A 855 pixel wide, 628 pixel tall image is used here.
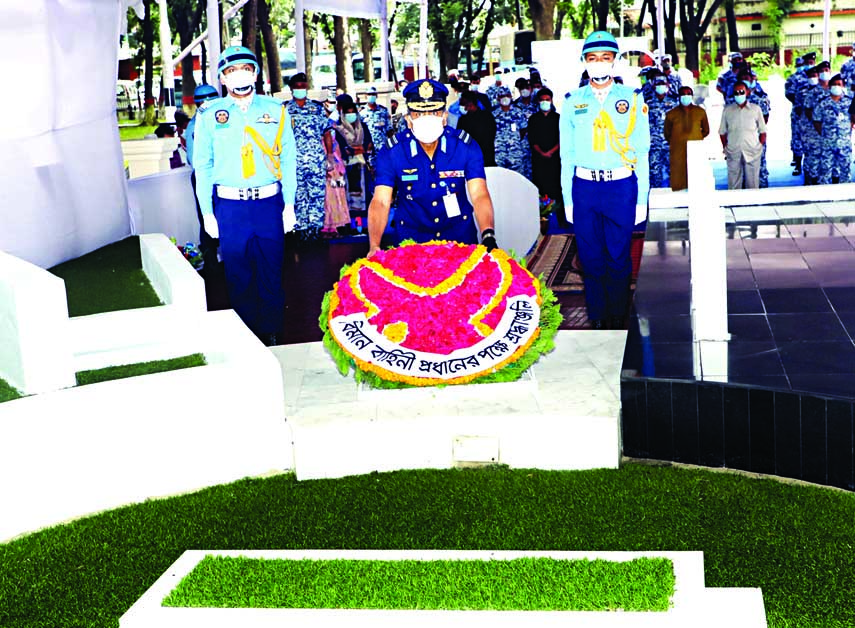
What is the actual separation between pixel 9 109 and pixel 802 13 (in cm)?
5818

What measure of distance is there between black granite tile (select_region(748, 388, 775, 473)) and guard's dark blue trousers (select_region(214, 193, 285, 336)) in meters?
3.48

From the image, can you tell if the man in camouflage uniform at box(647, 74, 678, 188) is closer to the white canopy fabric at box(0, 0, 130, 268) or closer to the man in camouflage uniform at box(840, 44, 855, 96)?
the man in camouflage uniform at box(840, 44, 855, 96)

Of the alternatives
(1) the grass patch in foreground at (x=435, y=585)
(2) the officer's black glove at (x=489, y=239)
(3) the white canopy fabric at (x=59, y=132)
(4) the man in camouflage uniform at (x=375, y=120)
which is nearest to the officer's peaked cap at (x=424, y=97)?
(2) the officer's black glove at (x=489, y=239)

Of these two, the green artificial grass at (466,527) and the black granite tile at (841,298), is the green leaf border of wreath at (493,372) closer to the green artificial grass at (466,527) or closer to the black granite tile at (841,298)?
the green artificial grass at (466,527)

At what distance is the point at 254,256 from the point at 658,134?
9.48 meters

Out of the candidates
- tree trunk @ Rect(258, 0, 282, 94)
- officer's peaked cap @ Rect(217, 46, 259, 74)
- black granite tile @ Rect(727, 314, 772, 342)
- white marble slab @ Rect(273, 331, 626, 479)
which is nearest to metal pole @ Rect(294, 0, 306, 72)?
officer's peaked cap @ Rect(217, 46, 259, 74)

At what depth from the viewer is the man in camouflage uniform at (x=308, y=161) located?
13.4m

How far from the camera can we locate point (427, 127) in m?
7.40

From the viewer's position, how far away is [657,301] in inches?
301

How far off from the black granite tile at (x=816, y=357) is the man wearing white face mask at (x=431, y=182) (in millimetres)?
1829

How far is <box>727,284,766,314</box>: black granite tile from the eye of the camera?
24.0 feet

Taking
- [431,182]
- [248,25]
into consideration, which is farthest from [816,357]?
[248,25]

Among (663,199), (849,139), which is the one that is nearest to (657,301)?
(663,199)

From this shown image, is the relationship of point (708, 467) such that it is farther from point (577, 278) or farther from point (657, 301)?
point (577, 278)
